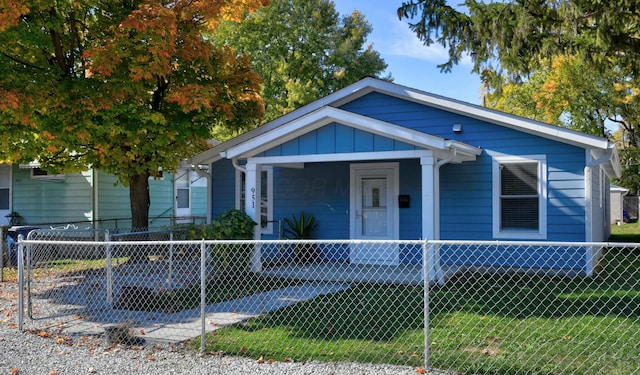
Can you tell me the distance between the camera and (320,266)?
11469 mm

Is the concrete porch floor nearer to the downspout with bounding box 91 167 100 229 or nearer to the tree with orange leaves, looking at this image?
the tree with orange leaves

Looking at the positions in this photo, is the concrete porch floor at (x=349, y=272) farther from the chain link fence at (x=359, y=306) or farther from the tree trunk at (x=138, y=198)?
the tree trunk at (x=138, y=198)

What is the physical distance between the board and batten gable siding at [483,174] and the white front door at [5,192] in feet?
42.9

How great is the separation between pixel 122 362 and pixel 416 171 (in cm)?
763

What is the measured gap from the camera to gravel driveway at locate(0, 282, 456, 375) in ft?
16.7

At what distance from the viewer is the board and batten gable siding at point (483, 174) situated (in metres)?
10.2

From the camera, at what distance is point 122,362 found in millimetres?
5449

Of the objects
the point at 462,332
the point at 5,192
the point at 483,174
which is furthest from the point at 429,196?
the point at 5,192

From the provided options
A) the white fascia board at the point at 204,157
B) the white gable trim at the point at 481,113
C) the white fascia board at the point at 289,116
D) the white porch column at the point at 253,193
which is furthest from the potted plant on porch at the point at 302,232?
the white gable trim at the point at 481,113

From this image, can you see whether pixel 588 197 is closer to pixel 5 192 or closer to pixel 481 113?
A: pixel 481 113

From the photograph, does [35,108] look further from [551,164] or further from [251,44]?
[251,44]

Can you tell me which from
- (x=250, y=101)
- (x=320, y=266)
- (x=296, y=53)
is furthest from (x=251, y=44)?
(x=320, y=266)

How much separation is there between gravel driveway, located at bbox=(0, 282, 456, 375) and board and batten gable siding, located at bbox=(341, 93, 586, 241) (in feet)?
21.2

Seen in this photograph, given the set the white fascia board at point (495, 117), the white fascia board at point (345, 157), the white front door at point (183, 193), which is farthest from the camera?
the white front door at point (183, 193)
